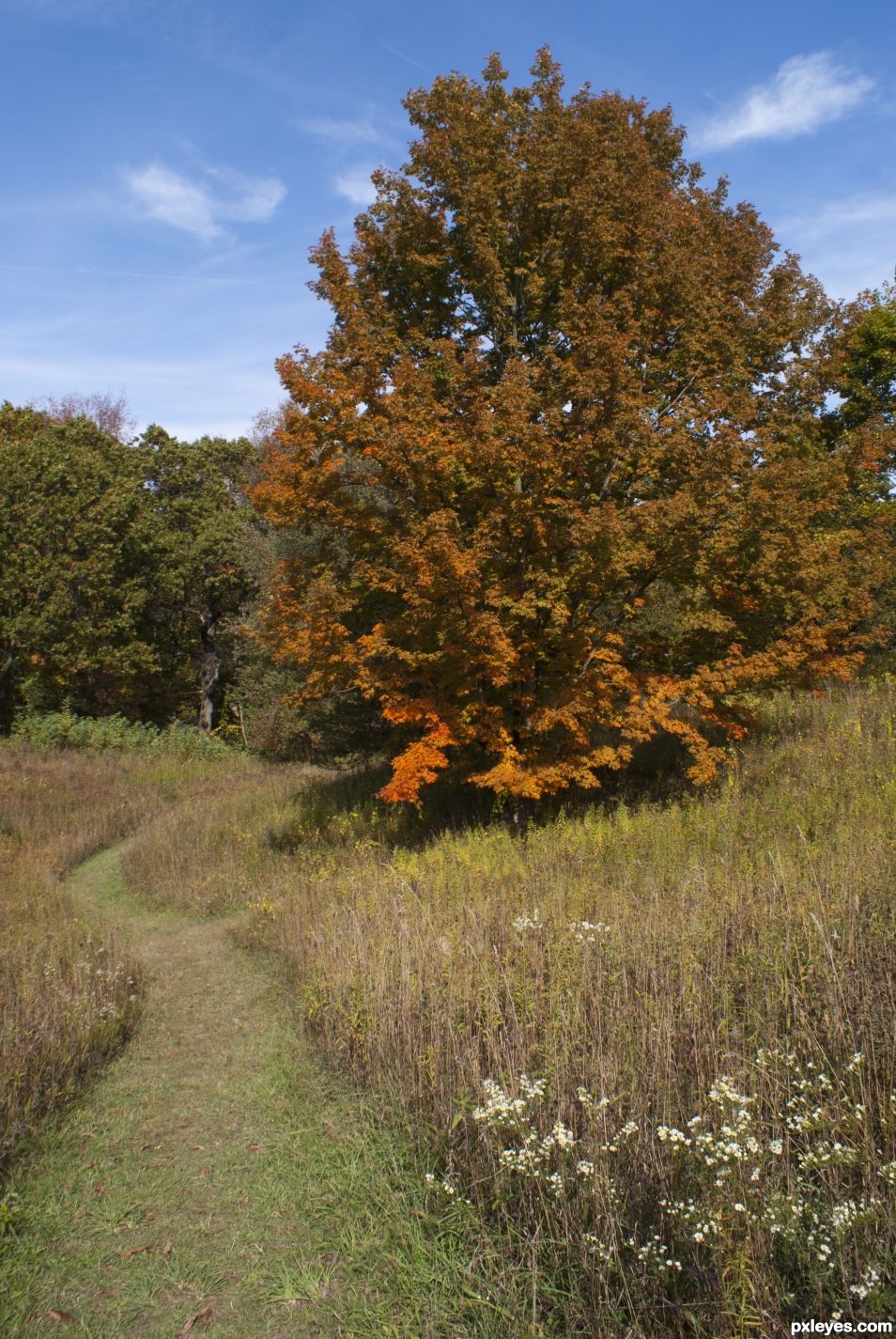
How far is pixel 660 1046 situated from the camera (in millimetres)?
3900

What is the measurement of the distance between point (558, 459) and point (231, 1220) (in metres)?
7.71

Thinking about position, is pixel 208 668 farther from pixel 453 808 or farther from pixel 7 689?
pixel 453 808

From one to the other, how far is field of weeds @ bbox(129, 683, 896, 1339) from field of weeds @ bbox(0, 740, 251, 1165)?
1.64 meters

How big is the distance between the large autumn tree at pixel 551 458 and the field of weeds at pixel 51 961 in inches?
146

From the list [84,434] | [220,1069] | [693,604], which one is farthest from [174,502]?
[220,1069]

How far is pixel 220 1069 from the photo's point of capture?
239 inches

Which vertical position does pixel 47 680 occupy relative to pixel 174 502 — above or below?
below

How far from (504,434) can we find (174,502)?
→ 2271 cm

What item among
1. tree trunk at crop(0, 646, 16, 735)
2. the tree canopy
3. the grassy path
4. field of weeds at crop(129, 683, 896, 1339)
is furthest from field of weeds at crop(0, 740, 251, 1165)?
tree trunk at crop(0, 646, 16, 735)

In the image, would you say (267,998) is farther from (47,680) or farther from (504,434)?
(47,680)

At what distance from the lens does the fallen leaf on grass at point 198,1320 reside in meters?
3.54

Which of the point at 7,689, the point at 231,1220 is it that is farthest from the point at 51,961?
the point at 7,689

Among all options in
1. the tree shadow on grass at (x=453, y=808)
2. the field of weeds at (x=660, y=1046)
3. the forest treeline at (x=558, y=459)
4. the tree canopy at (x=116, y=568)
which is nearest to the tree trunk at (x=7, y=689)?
the tree canopy at (x=116, y=568)

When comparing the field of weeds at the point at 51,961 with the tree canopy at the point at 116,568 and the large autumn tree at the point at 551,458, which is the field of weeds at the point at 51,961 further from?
the tree canopy at the point at 116,568
